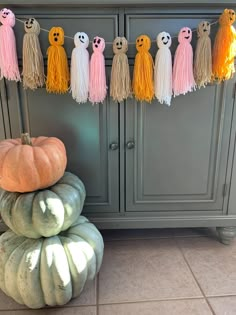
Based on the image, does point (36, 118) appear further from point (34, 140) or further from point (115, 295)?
point (115, 295)

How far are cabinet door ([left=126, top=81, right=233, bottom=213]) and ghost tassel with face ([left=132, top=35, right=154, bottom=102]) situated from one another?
9cm

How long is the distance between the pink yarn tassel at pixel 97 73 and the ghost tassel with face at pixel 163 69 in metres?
0.21

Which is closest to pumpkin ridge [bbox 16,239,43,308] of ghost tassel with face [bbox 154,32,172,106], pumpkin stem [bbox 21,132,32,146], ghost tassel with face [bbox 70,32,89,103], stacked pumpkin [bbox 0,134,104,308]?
stacked pumpkin [bbox 0,134,104,308]

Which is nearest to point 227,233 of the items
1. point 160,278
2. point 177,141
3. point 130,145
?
point 160,278

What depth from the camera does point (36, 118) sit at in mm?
1179

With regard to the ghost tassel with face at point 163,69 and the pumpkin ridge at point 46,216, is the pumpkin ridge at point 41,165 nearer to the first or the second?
the pumpkin ridge at point 46,216

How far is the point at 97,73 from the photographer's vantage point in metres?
1.08

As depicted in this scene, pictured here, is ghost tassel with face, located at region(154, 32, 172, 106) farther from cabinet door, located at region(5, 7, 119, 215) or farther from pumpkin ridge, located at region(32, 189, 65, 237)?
pumpkin ridge, located at region(32, 189, 65, 237)

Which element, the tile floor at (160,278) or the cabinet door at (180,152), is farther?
the cabinet door at (180,152)

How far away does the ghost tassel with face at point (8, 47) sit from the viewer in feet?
3.36

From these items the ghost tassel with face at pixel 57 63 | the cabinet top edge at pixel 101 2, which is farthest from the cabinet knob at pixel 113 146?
the cabinet top edge at pixel 101 2

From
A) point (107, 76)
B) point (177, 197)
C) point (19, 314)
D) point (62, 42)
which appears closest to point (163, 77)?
point (107, 76)

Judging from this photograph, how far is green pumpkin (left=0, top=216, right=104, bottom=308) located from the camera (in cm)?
93

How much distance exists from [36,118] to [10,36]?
33 cm
